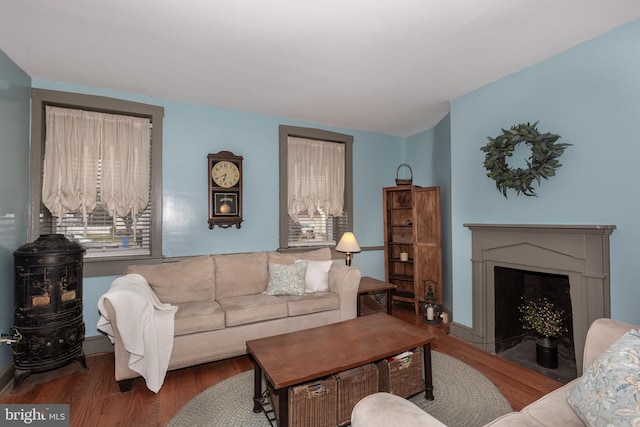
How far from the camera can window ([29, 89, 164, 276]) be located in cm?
301

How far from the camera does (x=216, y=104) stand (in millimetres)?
3732

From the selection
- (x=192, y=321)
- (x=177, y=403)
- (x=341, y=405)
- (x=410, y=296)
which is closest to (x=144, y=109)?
(x=192, y=321)

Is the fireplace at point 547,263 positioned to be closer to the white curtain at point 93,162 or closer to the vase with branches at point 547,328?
the vase with branches at point 547,328

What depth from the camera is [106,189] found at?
10.7 feet

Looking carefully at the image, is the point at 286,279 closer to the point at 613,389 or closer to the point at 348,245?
the point at 348,245

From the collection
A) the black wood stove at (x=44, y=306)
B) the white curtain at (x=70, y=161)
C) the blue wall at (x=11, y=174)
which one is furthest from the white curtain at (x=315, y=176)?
the blue wall at (x=11, y=174)

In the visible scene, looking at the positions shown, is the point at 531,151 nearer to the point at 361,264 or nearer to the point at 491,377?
the point at 491,377

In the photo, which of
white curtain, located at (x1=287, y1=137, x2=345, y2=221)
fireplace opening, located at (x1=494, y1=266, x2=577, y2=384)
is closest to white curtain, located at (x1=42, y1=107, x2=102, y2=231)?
white curtain, located at (x1=287, y1=137, x2=345, y2=221)

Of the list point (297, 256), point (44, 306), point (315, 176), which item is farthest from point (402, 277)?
point (44, 306)

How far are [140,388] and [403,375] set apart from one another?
2125 millimetres

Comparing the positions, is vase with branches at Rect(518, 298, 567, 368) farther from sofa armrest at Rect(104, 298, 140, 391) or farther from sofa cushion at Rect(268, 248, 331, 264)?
sofa armrest at Rect(104, 298, 140, 391)

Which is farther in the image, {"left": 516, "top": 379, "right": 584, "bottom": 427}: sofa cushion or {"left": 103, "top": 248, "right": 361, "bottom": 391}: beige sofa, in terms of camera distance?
Answer: {"left": 103, "top": 248, "right": 361, "bottom": 391}: beige sofa

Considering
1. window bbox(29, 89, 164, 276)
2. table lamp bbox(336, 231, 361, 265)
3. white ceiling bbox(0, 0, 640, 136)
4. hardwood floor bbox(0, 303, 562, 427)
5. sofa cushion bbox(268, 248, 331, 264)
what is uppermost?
white ceiling bbox(0, 0, 640, 136)

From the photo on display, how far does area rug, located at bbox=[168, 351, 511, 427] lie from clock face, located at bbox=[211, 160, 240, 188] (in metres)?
2.19
